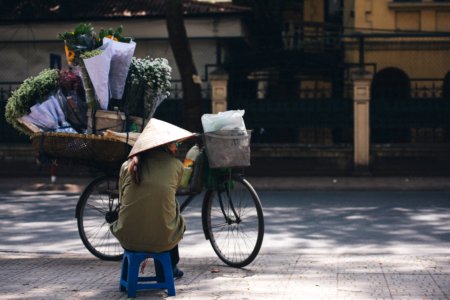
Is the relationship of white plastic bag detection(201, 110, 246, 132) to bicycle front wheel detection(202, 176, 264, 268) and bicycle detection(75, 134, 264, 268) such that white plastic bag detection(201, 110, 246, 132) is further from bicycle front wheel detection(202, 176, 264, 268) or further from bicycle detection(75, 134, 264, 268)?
bicycle front wheel detection(202, 176, 264, 268)

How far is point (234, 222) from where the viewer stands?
8.63 metres

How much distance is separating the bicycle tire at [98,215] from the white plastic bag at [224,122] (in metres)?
1.30

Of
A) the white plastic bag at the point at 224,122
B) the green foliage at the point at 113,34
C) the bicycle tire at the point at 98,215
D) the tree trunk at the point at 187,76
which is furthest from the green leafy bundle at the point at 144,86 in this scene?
the tree trunk at the point at 187,76

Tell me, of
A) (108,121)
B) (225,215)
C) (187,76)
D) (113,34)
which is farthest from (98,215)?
(187,76)

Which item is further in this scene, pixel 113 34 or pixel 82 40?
pixel 113 34

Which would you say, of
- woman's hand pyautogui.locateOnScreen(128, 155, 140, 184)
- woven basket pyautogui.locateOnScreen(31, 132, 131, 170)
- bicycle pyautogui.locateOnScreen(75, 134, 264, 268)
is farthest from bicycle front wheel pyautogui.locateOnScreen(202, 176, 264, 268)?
woman's hand pyautogui.locateOnScreen(128, 155, 140, 184)

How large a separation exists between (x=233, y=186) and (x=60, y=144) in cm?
183

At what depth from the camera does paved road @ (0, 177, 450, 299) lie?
24.2ft

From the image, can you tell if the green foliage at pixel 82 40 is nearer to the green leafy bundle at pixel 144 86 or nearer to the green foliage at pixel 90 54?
the green foliage at pixel 90 54

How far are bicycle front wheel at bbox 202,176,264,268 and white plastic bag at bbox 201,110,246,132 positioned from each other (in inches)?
20.1

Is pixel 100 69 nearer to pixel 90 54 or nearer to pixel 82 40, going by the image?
pixel 90 54

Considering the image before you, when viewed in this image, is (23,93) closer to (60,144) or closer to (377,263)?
(60,144)

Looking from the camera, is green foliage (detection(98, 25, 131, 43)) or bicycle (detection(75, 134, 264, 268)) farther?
green foliage (detection(98, 25, 131, 43))

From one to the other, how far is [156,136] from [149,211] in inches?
24.0
